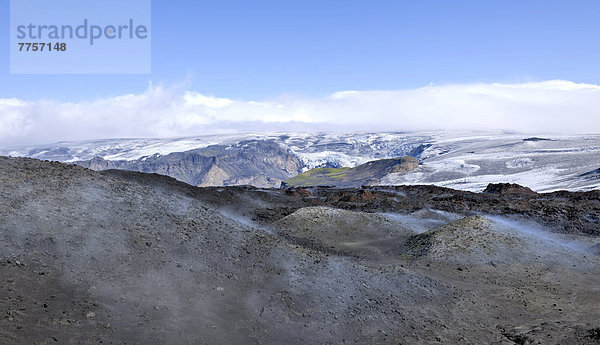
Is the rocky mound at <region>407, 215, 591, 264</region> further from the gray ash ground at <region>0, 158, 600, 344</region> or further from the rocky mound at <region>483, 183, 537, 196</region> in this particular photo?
the rocky mound at <region>483, 183, 537, 196</region>

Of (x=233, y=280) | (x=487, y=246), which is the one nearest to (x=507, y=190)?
(x=487, y=246)

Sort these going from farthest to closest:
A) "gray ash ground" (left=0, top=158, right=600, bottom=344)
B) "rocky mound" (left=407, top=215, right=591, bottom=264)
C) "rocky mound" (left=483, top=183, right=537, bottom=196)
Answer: "rocky mound" (left=483, top=183, right=537, bottom=196) → "rocky mound" (left=407, top=215, right=591, bottom=264) → "gray ash ground" (left=0, top=158, right=600, bottom=344)

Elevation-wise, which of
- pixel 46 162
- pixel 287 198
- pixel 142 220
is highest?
pixel 46 162

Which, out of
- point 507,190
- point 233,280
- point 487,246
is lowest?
A: point 507,190

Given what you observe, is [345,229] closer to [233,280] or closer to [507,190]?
[233,280]

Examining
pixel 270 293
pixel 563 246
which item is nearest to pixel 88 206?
pixel 270 293

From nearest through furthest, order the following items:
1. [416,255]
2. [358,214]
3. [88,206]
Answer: [88,206]
[416,255]
[358,214]

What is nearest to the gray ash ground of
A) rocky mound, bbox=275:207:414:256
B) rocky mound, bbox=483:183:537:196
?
rocky mound, bbox=275:207:414:256

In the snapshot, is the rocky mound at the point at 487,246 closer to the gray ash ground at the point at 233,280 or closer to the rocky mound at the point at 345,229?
the gray ash ground at the point at 233,280

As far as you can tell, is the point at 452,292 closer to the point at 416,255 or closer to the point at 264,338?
the point at 416,255
